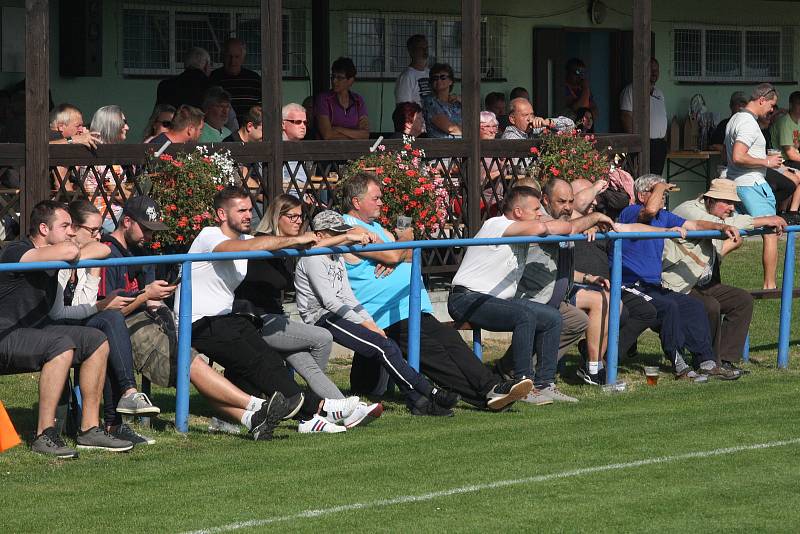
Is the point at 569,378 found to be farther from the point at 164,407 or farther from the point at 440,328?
the point at 164,407

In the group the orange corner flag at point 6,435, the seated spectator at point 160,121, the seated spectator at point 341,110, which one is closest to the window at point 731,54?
the seated spectator at point 341,110

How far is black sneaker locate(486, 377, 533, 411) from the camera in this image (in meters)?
10.1

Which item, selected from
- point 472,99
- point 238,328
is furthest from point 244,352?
point 472,99

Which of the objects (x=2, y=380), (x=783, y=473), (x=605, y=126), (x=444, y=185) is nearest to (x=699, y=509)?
(x=783, y=473)

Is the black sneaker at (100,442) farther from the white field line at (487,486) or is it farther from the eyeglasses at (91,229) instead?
the white field line at (487,486)

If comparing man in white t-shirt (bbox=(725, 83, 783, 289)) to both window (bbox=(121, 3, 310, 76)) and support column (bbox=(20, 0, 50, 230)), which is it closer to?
window (bbox=(121, 3, 310, 76))

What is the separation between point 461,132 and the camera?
1472 cm

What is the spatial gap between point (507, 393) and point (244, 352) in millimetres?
1789

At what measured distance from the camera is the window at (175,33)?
1645cm

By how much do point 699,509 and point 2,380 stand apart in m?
5.93

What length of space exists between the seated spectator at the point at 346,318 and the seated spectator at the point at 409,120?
16.1ft

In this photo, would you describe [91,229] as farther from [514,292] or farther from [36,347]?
[514,292]

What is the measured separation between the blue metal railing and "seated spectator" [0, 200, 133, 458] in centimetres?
27

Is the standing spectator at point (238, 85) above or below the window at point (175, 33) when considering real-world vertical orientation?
below
